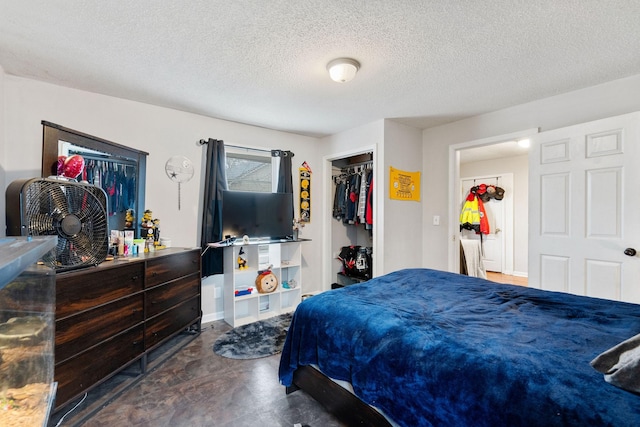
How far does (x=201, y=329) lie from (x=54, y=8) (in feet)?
9.06

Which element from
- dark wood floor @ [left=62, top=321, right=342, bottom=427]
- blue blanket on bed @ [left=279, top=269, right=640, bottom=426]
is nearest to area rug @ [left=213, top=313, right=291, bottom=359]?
dark wood floor @ [left=62, top=321, right=342, bottom=427]

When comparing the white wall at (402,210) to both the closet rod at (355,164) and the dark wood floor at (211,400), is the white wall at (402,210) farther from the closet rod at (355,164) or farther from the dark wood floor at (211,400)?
the dark wood floor at (211,400)

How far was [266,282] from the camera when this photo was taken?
10.8 feet

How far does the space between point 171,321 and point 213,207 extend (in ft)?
4.20

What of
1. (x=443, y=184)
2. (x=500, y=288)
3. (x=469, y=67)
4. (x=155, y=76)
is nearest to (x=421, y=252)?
(x=443, y=184)

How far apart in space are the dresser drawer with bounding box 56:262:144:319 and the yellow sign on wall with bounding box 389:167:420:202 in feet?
8.68

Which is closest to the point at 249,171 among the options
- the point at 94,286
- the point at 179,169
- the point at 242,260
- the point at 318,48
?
the point at 179,169

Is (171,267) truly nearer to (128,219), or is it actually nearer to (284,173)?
(128,219)

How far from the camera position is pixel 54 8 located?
148cm

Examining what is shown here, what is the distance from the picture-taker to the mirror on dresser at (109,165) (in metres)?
1.94

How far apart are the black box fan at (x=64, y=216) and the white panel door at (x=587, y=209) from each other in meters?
3.66

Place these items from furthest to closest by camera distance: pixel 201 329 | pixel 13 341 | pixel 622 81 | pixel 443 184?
pixel 443 184, pixel 201 329, pixel 622 81, pixel 13 341

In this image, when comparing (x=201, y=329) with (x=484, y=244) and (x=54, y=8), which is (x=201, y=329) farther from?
(x=484, y=244)

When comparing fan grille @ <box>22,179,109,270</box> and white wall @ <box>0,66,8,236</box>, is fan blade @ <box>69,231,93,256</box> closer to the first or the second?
fan grille @ <box>22,179,109,270</box>
